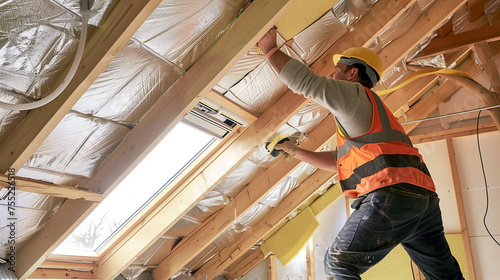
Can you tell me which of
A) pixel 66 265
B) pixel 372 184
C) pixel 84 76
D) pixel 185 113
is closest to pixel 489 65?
pixel 372 184

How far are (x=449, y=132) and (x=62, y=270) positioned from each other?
3.94 meters

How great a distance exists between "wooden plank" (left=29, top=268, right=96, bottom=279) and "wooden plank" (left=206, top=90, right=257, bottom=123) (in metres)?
1.73

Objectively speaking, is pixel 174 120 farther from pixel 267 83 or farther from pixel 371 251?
pixel 371 251

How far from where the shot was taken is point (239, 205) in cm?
381

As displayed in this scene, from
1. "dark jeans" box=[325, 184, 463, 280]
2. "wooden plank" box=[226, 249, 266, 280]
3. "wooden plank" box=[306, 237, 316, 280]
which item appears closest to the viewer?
"dark jeans" box=[325, 184, 463, 280]

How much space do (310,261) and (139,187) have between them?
2.73 meters

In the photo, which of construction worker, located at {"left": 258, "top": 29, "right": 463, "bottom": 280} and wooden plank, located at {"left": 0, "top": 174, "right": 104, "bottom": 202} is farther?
wooden plank, located at {"left": 0, "top": 174, "right": 104, "bottom": 202}

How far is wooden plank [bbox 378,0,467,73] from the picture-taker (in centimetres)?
332

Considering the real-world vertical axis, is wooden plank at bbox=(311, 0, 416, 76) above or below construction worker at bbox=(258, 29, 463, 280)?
above

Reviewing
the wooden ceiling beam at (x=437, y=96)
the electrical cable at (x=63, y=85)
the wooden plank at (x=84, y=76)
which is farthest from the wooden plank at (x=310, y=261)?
the electrical cable at (x=63, y=85)

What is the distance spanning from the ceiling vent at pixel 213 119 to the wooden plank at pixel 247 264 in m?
2.77

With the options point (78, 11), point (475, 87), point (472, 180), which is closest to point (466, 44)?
point (475, 87)

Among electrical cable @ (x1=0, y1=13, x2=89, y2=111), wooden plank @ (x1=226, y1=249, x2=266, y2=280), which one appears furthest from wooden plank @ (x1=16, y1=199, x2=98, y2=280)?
wooden plank @ (x1=226, y1=249, x2=266, y2=280)

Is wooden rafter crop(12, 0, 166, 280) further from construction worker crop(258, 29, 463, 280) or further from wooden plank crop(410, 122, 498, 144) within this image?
wooden plank crop(410, 122, 498, 144)
